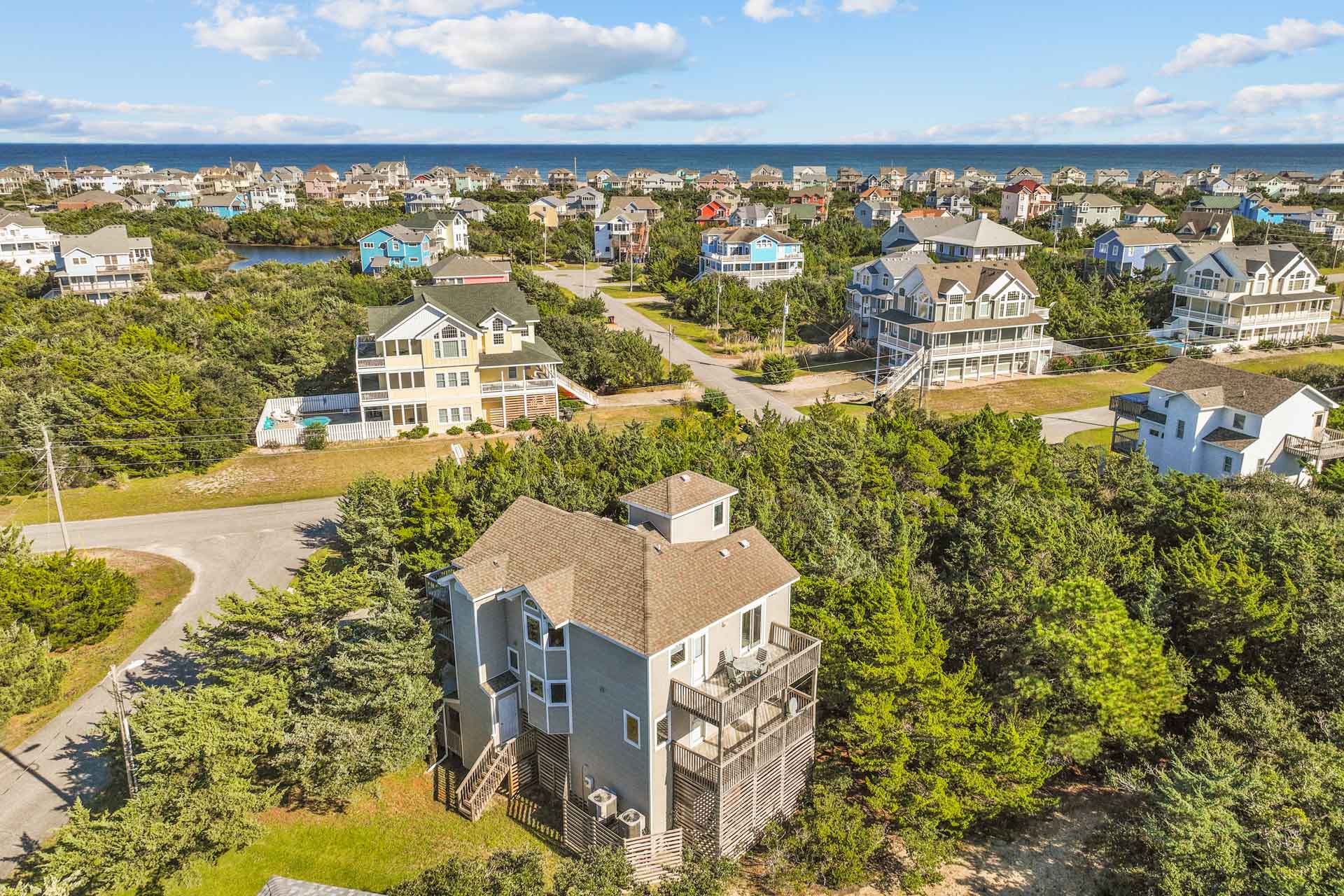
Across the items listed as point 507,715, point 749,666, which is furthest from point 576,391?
point 749,666

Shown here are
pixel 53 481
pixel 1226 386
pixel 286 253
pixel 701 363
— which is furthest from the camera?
pixel 286 253

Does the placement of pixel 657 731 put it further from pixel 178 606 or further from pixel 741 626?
pixel 178 606

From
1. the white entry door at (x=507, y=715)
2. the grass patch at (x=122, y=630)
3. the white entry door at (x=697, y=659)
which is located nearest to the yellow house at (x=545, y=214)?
the grass patch at (x=122, y=630)

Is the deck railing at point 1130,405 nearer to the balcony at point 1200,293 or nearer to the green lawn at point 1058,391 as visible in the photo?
the green lawn at point 1058,391

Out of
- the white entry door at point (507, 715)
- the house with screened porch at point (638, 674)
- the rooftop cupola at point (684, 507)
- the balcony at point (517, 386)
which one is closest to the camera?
the house with screened porch at point (638, 674)

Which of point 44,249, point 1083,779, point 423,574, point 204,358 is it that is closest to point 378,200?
point 44,249

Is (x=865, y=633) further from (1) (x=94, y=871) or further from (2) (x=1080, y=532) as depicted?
(1) (x=94, y=871)
